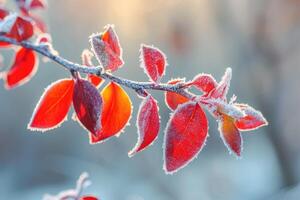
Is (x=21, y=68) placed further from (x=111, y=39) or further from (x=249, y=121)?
(x=249, y=121)

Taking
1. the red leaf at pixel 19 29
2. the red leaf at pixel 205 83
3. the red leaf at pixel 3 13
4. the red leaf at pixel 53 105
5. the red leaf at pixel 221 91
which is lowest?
the red leaf at pixel 221 91

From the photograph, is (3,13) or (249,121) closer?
(249,121)

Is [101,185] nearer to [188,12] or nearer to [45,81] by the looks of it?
[45,81]

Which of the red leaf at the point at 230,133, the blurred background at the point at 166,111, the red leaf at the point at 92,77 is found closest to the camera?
the red leaf at the point at 230,133

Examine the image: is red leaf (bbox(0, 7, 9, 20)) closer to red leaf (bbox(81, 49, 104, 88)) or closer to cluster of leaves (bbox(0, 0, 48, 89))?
cluster of leaves (bbox(0, 0, 48, 89))

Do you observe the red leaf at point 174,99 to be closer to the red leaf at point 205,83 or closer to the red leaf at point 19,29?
the red leaf at point 205,83

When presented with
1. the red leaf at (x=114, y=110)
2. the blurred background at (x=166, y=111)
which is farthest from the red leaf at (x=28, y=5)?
the blurred background at (x=166, y=111)

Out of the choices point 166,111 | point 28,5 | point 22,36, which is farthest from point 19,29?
point 166,111
